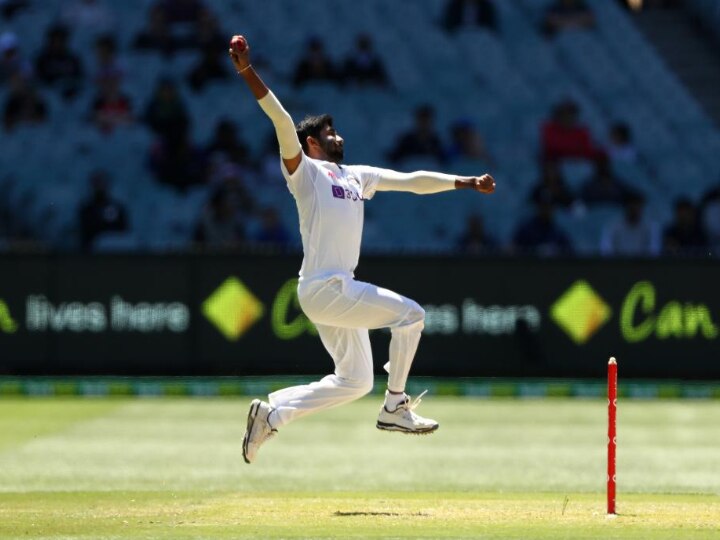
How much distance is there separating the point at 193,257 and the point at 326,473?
18.7ft

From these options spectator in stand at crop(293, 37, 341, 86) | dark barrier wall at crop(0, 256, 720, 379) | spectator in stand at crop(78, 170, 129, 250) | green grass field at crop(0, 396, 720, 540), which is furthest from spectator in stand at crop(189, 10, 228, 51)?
green grass field at crop(0, 396, 720, 540)

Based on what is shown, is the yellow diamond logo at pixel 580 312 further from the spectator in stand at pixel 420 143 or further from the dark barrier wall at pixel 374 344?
the spectator in stand at pixel 420 143

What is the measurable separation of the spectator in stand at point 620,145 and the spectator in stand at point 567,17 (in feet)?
7.21

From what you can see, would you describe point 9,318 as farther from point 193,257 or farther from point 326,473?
point 326,473

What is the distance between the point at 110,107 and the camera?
65.8ft

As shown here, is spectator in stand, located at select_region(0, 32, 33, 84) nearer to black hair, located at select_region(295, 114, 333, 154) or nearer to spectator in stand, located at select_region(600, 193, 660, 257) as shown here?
spectator in stand, located at select_region(600, 193, 660, 257)

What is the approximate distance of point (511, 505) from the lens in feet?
30.9

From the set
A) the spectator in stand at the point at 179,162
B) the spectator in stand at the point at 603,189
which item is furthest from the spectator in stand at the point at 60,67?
the spectator in stand at the point at 603,189

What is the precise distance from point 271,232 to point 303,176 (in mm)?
9155

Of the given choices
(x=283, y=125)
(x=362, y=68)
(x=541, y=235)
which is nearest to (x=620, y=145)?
(x=541, y=235)

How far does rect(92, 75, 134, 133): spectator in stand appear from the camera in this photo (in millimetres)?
19953

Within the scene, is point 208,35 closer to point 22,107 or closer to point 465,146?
point 22,107

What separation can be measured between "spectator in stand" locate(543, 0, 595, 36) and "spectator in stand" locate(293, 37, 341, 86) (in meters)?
2.94

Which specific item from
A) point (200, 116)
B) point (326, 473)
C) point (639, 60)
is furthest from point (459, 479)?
point (639, 60)
